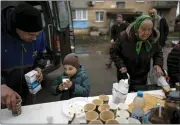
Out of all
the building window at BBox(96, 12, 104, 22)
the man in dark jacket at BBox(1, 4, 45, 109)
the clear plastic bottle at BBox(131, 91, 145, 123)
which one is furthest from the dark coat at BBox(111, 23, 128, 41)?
the building window at BBox(96, 12, 104, 22)

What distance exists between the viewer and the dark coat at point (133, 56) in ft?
7.42

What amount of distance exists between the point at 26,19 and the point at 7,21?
0.63ft

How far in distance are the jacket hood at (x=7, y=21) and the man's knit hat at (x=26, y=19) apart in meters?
0.05

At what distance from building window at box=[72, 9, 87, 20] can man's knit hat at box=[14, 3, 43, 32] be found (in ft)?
58.4

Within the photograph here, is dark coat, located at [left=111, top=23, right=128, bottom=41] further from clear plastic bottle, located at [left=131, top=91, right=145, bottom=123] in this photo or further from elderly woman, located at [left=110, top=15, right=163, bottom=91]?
clear plastic bottle, located at [left=131, top=91, right=145, bottom=123]

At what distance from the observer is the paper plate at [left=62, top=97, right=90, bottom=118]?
146 centimetres

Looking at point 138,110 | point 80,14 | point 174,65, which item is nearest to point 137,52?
point 174,65

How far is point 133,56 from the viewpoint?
89.7 inches

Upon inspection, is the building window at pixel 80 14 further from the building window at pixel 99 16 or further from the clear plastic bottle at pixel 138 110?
the clear plastic bottle at pixel 138 110

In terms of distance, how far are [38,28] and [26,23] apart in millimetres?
120

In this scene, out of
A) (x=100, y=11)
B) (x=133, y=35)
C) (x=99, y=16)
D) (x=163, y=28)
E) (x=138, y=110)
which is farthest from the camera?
(x=99, y=16)

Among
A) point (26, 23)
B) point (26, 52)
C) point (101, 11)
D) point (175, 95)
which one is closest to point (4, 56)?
point (26, 52)

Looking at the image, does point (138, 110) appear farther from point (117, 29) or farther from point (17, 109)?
point (117, 29)

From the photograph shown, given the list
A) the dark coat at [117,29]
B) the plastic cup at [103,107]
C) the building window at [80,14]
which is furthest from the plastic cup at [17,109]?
the building window at [80,14]
